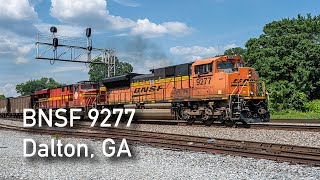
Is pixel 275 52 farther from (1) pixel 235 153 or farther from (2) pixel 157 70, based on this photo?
(1) pixel 235 153

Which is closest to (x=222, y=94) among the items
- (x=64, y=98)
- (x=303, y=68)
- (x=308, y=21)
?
(x=64, y=98)

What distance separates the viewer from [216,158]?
9477 mm

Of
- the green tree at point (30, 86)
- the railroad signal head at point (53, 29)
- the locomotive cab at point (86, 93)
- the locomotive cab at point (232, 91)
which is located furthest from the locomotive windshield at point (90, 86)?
the green tree at point (30, 86)

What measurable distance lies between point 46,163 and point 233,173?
478cm

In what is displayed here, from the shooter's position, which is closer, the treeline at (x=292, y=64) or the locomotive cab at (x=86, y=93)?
the locomotive cab at (x=86, y=93)

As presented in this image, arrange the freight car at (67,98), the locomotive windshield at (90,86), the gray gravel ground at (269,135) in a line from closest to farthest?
1. the gray gravel ground at (269,135)
2. the freight car at (67,98)
3. the locomotive windshield at (90,86)

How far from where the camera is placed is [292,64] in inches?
1417

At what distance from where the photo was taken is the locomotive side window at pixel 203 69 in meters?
18.5

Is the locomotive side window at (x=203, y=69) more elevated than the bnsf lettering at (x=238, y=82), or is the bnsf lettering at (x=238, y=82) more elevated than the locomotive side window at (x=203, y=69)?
the locomotive side window at (x=203, y=69)

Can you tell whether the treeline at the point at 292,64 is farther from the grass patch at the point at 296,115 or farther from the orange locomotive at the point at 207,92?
the orange locomotive at the point at 207,92

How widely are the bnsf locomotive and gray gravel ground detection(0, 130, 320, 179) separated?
25.1 ft

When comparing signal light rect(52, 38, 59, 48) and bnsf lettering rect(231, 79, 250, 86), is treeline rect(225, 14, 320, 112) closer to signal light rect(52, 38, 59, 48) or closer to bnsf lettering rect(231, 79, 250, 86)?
bnsf lettering rect(231, 79, 250, 86)

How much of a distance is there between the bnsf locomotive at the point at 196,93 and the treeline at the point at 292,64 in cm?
1745

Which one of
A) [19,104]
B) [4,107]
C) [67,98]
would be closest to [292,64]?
[67,98]
